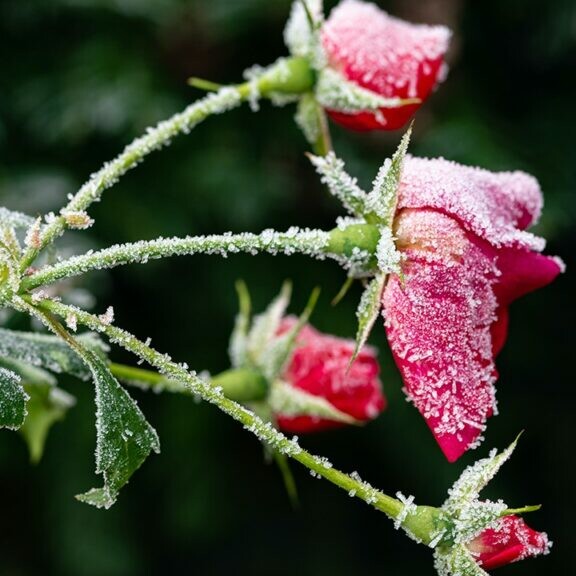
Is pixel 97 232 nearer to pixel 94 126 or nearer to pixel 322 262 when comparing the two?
pixel 94 126

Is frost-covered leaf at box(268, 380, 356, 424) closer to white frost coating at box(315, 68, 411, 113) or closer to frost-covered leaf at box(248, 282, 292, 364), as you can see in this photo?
frost-covered leaf at box(248, 282, 292, 364)

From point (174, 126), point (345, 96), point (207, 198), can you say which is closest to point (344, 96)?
point (345, 96)

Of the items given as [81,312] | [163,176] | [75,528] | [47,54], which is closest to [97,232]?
[163,176]

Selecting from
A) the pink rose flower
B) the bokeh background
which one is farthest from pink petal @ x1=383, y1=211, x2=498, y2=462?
the bokeh background

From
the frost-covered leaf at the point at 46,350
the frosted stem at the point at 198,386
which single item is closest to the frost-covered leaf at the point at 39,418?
the frost-covered leaf at the point at 46,350

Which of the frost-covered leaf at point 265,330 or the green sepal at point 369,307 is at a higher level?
the frost-covered leaf at point 265,330

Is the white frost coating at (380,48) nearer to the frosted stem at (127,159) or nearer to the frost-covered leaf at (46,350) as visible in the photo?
the frosted stem at (127,159)

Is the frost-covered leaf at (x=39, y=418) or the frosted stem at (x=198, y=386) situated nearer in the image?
the frosted stem at (x=198, y=386)
